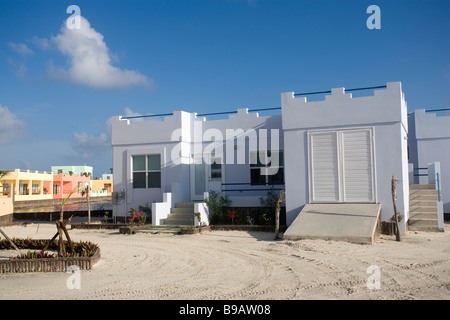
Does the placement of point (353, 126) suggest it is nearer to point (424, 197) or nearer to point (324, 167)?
point (324, 167)

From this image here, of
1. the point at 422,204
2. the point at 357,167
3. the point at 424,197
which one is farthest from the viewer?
the point at 424,197

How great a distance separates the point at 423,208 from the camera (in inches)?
585

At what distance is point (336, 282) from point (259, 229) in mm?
7429

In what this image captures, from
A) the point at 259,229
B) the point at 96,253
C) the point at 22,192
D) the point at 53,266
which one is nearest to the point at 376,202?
the point at 259,229

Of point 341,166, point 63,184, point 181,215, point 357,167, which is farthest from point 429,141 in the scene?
point 63,184

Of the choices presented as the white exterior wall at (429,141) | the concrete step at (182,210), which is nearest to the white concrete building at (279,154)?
the concrete step at (182,210)

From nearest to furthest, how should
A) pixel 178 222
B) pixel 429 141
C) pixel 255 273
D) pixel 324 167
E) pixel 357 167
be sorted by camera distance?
pixel 255 273, pixel 357 167, pixel 324 167, pixel 178 222, pixel 429 141

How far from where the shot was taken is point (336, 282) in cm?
703

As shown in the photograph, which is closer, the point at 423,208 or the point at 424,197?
the point at 423,208

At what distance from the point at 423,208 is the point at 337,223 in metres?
4.61

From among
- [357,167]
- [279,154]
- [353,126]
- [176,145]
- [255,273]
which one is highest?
[353,126]

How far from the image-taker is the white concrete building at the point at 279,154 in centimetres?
1330

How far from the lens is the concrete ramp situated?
448 inches
